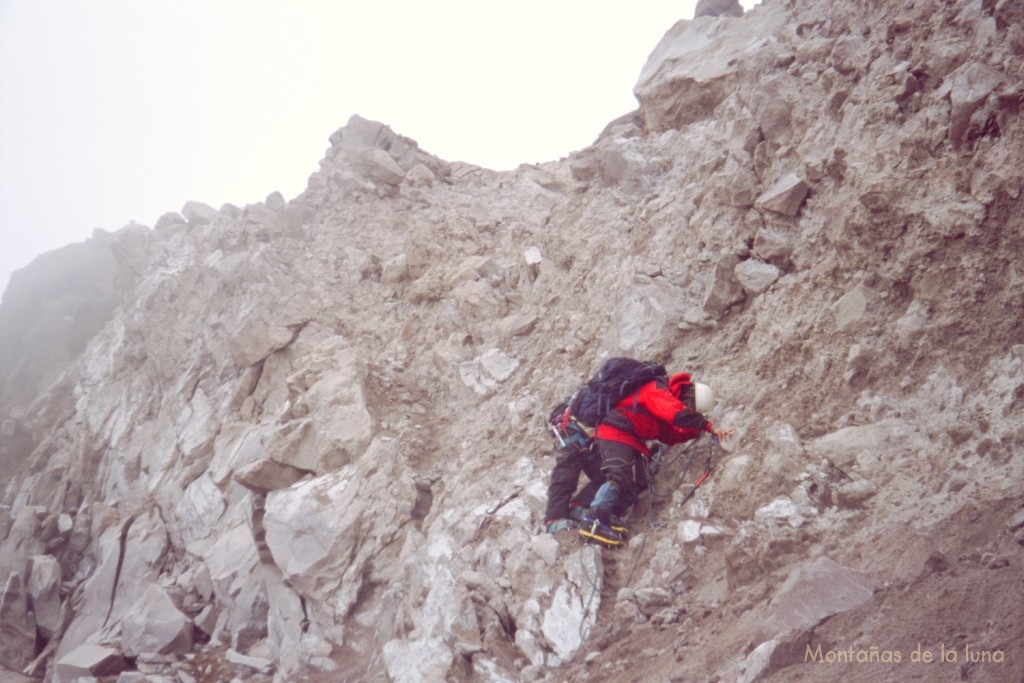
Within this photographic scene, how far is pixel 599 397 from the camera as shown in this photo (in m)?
5.50

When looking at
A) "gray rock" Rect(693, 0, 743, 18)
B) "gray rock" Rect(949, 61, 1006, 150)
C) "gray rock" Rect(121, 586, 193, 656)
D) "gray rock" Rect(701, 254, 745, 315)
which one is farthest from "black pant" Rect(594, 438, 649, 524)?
"gray rock" Rect(693, 0, 743, 18)

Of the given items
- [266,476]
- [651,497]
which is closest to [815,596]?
[651,497]

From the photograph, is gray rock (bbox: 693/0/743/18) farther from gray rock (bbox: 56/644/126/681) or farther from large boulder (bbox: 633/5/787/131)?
gray rock (bbox: 56/644/126/681)

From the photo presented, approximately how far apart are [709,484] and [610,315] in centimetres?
291

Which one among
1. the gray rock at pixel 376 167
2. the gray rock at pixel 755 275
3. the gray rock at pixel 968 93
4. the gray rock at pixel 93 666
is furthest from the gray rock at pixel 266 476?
the gray rock at pixel 376 167

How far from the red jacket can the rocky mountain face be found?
26 centimetres

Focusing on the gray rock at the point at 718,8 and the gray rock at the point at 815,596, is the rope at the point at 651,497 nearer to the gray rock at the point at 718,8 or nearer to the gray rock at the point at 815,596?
the gray rock at the point at 815,596

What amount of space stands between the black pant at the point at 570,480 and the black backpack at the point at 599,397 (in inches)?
3.6

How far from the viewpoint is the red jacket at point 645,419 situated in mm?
5160

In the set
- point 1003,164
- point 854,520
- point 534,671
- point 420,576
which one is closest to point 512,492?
point 420,576

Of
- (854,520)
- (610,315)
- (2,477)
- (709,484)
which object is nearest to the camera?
(854,520)

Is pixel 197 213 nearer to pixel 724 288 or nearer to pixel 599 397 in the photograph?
pixel 599 397

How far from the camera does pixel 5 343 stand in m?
21.5

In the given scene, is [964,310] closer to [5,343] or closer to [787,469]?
[787,469]
